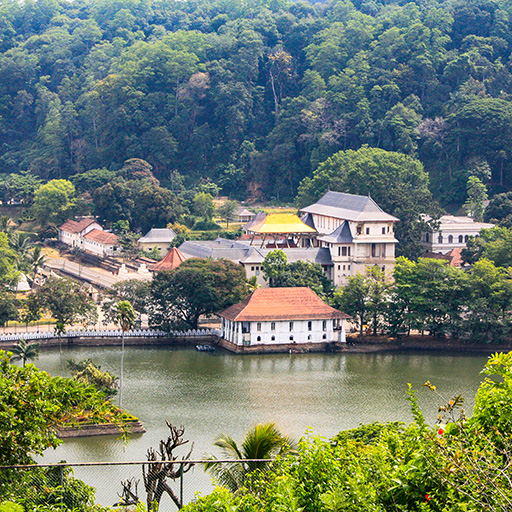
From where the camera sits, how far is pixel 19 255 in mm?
55125

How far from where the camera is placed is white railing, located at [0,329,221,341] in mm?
42062

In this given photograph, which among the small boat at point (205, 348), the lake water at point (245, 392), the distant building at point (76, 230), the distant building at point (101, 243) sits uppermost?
the distant building at point (76, 230)

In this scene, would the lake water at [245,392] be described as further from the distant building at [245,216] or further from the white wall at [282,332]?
the distant building at [245,216]

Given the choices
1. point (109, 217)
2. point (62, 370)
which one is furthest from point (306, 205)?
point (62, 370)

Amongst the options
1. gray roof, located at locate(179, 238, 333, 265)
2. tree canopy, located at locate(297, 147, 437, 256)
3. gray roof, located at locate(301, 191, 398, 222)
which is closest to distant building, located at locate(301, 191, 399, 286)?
gray roof, located at locate(301, 191, 398, 222)

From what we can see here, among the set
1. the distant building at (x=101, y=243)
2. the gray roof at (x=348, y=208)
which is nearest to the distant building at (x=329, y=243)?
the gray roof at (x=348, y=208)

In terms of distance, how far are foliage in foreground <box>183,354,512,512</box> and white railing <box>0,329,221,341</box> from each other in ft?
100

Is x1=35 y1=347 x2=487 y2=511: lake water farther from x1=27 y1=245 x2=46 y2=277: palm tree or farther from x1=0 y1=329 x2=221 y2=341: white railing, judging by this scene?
x1=27 y1=245 x2=46 y2=277: palm tree

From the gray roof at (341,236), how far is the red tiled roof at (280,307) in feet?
33.0

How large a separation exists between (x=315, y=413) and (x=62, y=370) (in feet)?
34.4

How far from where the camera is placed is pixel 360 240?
54250 mm

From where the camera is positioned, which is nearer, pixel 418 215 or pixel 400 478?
pixel 400 478

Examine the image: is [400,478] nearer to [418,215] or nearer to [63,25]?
[418,215]

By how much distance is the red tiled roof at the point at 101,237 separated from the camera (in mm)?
63997
